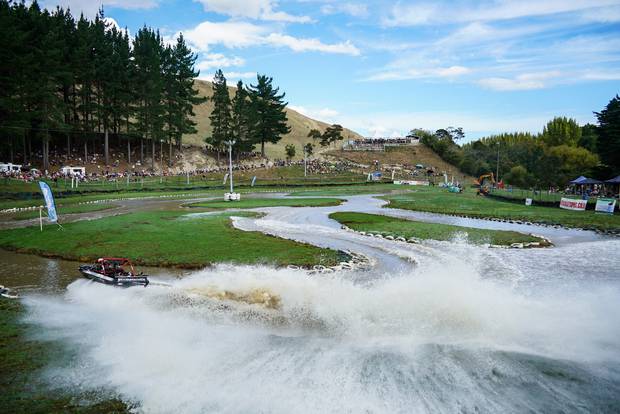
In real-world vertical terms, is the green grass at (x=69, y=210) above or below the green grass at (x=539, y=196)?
below

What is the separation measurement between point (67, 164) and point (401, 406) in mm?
102416

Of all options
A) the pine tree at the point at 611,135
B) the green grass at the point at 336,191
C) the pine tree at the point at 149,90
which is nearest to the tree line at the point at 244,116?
the pine tree at the point at 149,90

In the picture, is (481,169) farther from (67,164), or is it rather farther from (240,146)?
(67,164)

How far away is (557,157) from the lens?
112750 millimetres

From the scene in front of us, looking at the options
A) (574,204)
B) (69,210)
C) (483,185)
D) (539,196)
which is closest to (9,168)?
(69,210)

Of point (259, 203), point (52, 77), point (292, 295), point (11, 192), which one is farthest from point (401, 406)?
point (52, 77)

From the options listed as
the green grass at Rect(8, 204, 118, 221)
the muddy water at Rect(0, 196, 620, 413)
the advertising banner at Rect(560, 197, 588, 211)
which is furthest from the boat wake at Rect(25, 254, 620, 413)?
the advertising banner at Rect(560, 197, 588, 211)

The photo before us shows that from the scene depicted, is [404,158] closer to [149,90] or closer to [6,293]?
[149,90]

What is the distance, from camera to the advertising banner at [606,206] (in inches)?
2090

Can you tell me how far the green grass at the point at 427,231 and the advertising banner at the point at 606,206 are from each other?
24035 millimetres

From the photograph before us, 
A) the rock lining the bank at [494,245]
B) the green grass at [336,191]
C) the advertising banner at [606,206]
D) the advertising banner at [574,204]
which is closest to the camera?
the rock lining the bank at [494,245]

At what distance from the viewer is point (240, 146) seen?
128m

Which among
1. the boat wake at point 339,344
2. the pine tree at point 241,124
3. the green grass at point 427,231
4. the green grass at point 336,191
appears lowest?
the boat wake at point 339,344

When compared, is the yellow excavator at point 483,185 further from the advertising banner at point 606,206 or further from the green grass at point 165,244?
the green grass at point 165,244
